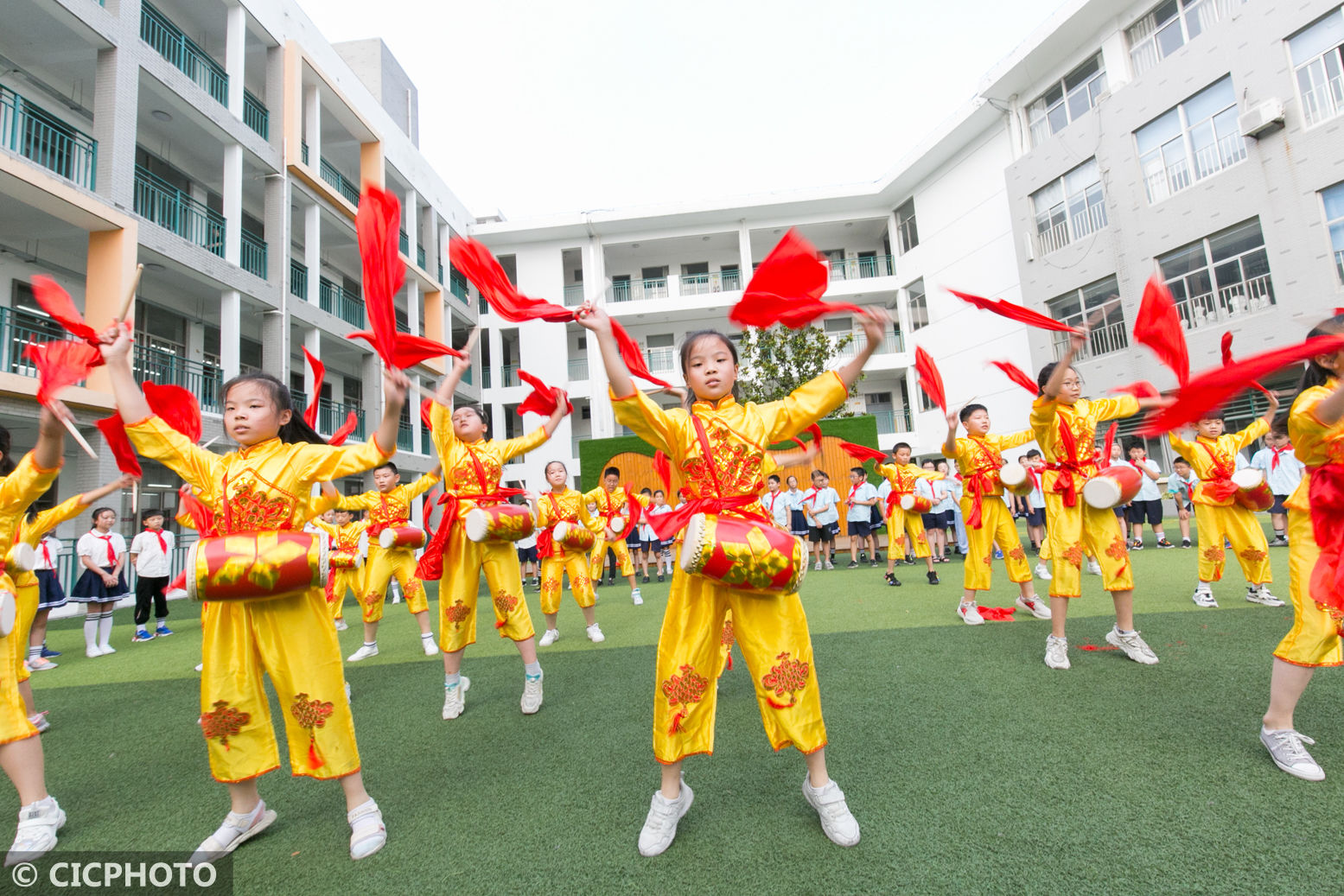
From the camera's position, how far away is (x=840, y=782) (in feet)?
8.63

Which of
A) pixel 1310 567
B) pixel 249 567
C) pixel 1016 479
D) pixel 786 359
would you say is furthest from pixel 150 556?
pixel 786 359

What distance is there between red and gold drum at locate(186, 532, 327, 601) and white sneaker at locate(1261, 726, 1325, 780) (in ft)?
12.2

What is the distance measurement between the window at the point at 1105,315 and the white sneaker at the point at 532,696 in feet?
50.4

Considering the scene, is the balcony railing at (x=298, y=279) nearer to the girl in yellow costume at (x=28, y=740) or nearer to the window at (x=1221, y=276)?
the girl in yellow costume at (x=28, y=740)

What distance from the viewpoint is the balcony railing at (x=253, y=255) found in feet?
44.9

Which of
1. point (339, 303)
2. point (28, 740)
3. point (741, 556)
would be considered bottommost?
point (28, 740)

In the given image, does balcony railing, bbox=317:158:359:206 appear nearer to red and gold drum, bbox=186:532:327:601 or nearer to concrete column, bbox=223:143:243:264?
concrete column, bbox=223:143:243:264

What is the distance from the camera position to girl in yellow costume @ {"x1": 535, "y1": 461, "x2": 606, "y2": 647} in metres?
5.94

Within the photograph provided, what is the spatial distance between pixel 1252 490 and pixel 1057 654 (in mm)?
2469

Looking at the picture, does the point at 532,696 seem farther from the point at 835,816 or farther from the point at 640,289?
the point at 640,289

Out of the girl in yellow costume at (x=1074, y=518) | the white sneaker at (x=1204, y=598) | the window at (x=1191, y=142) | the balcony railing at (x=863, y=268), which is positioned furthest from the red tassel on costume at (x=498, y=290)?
the balcony railing at (x=863, y=268)

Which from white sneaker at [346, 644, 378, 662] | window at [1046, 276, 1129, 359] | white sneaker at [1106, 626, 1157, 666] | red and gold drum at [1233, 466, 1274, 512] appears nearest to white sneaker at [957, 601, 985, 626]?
white sneaker at [1106, 626, 1157, 666]

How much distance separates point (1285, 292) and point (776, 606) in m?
14.6

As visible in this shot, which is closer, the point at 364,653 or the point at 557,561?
the point at 364,653
